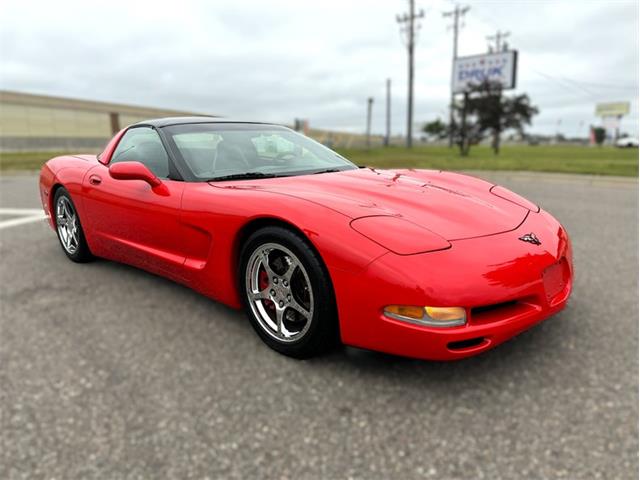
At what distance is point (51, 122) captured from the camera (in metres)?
26.4

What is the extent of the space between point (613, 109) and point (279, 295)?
10871 cm

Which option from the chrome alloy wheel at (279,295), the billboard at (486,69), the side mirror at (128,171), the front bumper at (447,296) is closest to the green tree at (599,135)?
the billboard at (486,69)

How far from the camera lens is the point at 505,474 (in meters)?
1.32

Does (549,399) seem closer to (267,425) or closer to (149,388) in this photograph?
(267,425)

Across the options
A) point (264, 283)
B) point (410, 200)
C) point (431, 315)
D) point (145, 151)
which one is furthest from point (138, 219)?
point (431, 315)

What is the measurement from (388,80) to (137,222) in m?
54.9

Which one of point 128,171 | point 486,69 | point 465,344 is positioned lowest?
point 465,344

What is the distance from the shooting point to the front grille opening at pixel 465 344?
142 cm

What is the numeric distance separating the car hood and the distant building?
23.9 m

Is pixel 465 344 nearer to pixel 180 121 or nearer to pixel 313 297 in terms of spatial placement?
pixel 313 297

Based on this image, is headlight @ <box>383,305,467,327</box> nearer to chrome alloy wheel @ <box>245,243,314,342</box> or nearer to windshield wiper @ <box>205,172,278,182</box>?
chrome alloy wheel @ <box>245,243,314,342</box>

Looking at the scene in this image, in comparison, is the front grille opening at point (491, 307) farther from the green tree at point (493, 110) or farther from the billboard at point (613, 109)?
the billboard at point (613, 109)

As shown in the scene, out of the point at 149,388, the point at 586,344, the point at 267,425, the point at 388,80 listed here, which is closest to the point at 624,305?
the point at 586,344

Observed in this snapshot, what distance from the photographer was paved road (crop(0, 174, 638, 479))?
1.36m
